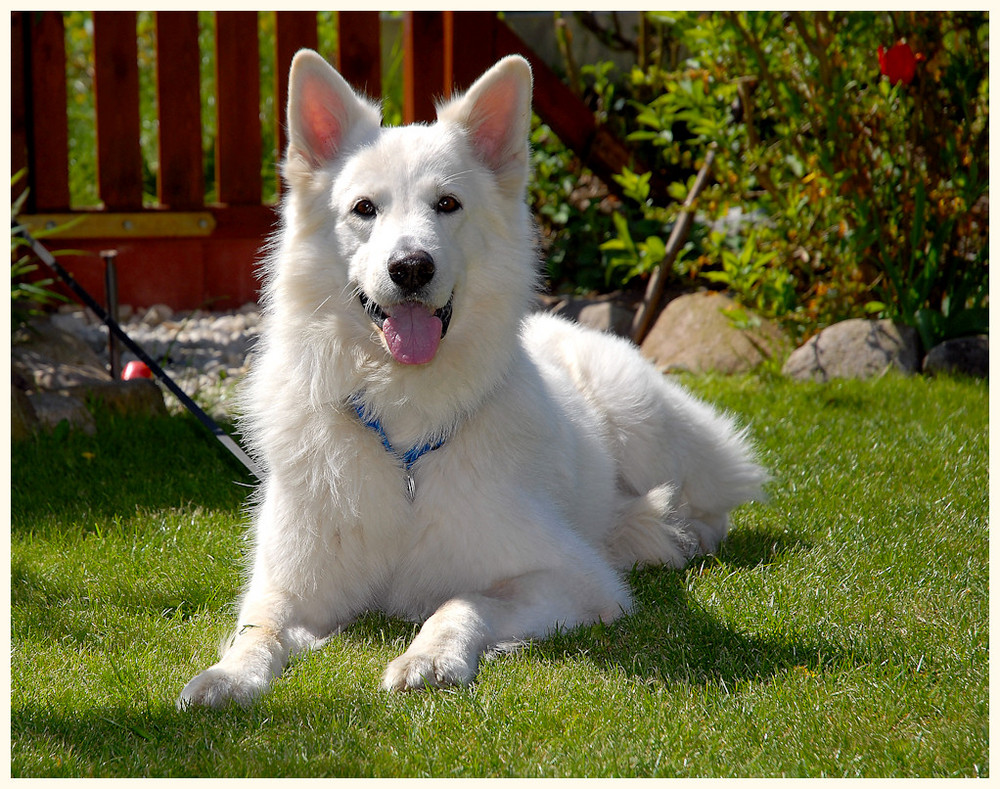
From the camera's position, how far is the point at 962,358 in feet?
20.8

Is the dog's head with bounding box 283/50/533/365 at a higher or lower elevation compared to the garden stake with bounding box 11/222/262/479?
higher

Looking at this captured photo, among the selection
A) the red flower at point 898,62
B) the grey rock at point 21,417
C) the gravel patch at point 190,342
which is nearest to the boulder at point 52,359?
the gravel patch at point 190,342

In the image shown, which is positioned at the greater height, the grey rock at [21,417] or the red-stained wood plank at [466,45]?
the red-stained wood plank at [466,45]

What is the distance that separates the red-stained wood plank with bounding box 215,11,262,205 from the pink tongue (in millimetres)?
5284

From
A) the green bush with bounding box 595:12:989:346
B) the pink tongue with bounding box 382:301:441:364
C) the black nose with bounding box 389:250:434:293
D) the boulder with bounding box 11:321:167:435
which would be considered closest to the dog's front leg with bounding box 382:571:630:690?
the pink tongue with bounding box 382:301:441:364

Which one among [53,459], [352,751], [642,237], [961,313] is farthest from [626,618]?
[642,237]

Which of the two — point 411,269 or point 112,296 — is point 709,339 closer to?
point 112,296

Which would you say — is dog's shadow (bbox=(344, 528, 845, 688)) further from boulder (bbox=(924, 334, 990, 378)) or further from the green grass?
boulder (bbox=(924, 334, 990, 378))

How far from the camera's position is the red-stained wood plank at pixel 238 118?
7.75m

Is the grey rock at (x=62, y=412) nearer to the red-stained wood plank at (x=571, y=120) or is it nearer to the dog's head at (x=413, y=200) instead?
the dog's head at (x=413, y=200)

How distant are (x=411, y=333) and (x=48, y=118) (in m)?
5.42

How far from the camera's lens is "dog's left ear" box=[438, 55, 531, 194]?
3217mm

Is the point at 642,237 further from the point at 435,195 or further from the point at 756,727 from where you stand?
the point at 756,727

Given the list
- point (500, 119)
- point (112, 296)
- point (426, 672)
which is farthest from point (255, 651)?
point (112, 296)
